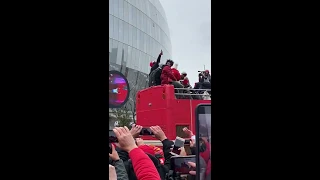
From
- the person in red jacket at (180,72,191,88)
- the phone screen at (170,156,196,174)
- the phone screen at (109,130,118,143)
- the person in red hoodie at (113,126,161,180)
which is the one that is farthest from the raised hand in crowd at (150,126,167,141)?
the person in red jacket at (180,72,191,88)

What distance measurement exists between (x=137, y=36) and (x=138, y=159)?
106 feet

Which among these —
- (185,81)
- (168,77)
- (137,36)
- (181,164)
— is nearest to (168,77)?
(168,77)

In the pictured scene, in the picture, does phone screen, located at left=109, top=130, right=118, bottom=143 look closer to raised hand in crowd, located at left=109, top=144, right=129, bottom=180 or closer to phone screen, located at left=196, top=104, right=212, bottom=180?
raised hand in crowd, located at left=109, top=144, right=129, bottom=180

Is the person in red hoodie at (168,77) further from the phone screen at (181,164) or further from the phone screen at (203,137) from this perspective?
the phone screen at (203,137)

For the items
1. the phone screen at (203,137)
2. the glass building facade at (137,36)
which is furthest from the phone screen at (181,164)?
the glass building facade at (137,36)

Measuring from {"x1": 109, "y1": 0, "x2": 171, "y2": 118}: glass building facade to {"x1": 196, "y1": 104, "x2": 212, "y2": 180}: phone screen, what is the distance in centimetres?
2311

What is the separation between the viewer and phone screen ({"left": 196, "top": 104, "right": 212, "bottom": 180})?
1.22 m

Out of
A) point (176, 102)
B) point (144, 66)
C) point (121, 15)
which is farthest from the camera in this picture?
point (144, 66)

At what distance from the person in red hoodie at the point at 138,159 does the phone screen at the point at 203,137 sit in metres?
0.24

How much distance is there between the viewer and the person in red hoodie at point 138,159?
1.47 m
